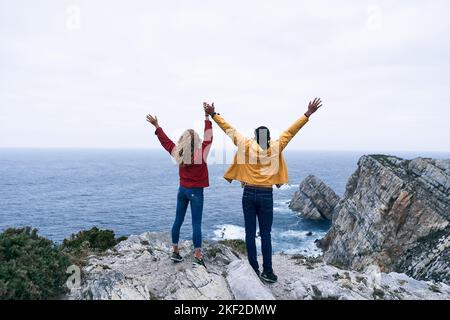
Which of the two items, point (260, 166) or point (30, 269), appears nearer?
point (30, 269)

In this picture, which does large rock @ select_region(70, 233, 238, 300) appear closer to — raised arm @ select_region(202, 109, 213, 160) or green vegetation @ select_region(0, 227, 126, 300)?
green vegetation @ select_region(0, 227, 126, 300)

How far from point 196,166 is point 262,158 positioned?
1645 millimetres

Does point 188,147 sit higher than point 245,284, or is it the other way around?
point 188,147

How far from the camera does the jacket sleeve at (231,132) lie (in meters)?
7.71

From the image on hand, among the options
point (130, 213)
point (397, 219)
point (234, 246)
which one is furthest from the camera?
point (130, 213)

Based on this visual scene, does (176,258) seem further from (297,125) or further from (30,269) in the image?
(297,125)

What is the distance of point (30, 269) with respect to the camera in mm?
7352

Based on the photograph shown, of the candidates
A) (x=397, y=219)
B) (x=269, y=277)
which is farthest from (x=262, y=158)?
(x=397, y=219)

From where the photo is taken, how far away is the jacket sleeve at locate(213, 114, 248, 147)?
7.71 metres

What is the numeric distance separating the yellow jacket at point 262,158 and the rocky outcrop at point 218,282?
7.66 ft

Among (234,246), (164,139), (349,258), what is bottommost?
(349,258)

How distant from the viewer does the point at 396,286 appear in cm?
960

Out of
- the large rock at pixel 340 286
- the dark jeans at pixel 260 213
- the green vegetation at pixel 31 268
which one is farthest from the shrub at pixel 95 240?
the dark jeans at pixel 260 213

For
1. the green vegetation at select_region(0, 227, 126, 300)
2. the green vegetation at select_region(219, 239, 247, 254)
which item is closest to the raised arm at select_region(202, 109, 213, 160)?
the green vegetation at select_region(0, 227, 126, 300)
